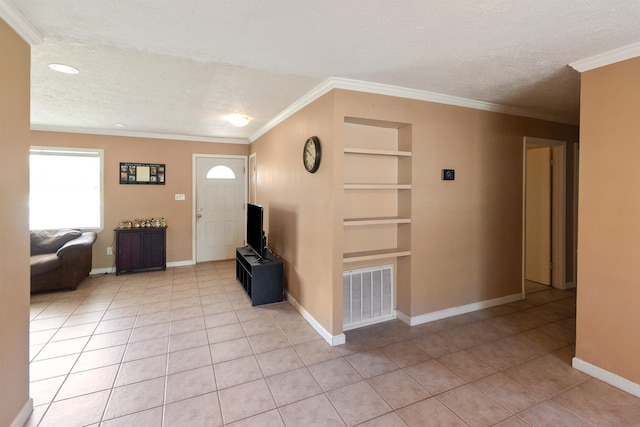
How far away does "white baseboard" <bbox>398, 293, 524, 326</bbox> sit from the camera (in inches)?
122

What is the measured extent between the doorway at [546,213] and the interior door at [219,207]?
4731 mm

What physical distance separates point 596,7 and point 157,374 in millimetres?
3548

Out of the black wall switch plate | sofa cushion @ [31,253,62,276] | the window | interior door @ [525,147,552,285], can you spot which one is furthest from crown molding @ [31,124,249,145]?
interior door @ [525,147,552,285]

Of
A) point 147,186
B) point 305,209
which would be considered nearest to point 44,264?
point 147,186

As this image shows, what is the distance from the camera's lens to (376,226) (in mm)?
3113

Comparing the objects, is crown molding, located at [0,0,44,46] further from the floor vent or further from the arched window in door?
the arched window in door

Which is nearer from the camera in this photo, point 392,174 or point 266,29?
point 266,29

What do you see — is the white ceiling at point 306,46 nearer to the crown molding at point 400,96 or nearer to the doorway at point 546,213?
the crown molding at point 400,96

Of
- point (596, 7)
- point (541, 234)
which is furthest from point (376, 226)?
point (541, 234)

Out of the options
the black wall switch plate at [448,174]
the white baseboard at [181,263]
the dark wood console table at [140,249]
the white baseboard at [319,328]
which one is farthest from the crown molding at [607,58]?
the white baseboard at [181,263]

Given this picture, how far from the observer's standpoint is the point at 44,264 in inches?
152

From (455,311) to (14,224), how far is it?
372 centimetres

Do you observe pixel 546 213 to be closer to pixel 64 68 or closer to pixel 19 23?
pixel 19 23

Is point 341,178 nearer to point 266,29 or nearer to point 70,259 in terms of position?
point 266,29
